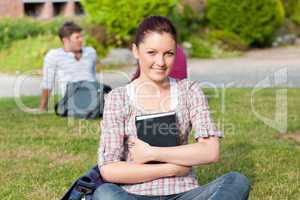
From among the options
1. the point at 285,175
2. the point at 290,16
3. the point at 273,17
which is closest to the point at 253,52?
the point at 273,17

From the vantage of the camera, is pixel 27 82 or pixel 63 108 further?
pixel 27 82

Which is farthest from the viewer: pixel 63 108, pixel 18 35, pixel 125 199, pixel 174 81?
pixel 18 35

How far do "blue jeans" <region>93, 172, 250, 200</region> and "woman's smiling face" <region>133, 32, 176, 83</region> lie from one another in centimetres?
59

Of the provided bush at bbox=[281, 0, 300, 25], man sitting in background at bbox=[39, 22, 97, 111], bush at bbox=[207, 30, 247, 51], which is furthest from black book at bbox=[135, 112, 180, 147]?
bush at bbox=[281, 0, 300, 25]

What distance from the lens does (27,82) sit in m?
12.4

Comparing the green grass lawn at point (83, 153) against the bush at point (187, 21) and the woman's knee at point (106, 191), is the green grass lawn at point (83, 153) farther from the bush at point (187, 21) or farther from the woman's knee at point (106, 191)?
the bush at point (187, 21)

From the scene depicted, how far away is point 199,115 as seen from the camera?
3.22 m

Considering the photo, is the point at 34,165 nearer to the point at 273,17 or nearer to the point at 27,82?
the point at 27,82

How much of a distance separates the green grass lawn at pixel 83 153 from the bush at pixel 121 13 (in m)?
7.15

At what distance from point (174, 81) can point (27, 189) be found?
1.87 m

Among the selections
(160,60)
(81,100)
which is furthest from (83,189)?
(81,100)

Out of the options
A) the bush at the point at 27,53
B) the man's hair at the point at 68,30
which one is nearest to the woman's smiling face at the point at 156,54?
the man's hair at the point at 68,30

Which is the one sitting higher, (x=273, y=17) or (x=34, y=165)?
(x=273, y=17)

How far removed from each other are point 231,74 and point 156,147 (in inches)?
416
